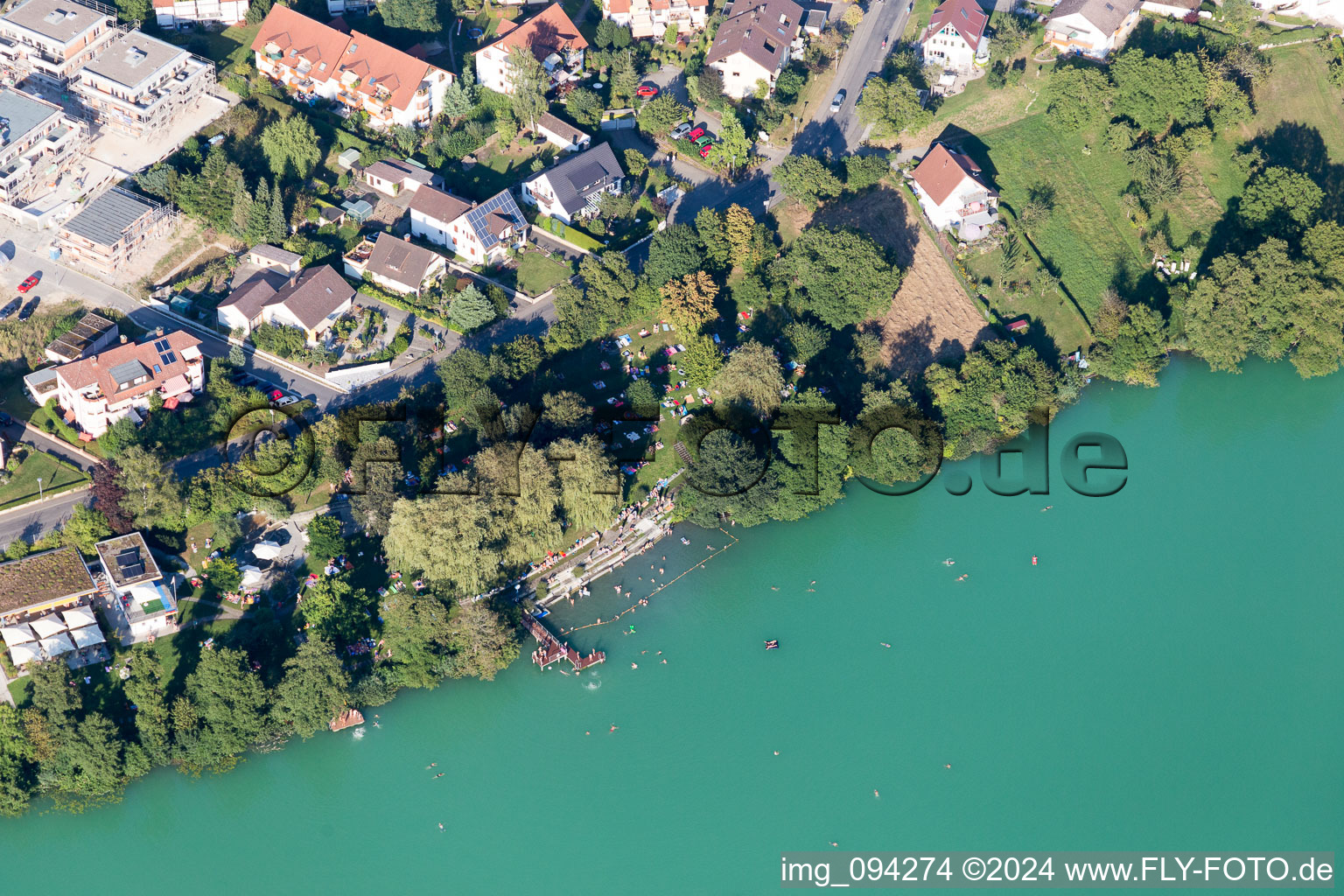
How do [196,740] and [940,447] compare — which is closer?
[196,740]

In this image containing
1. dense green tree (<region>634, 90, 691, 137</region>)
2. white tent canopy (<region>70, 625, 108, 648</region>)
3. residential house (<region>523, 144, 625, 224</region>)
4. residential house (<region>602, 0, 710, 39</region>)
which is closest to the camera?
white tent canopy (<region>70, 625, 108, 648</region>)

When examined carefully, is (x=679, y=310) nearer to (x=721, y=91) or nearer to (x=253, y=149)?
(x=721, y=91)

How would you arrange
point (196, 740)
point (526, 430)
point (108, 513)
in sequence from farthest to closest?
1. point (526, 430)
2. point (108, 513)
3. point (196, 740)

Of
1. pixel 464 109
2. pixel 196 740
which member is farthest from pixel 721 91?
pixel 196 740

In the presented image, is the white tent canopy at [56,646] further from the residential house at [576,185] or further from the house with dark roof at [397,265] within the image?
the residential house at [576,185]

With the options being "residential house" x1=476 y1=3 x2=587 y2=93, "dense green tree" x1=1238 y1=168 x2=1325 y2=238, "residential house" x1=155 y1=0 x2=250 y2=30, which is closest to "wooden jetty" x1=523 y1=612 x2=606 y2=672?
"residential house" x1=476 y1=3 x2=587 y2=93

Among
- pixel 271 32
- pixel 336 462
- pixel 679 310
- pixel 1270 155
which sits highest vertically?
pixel 1270 155

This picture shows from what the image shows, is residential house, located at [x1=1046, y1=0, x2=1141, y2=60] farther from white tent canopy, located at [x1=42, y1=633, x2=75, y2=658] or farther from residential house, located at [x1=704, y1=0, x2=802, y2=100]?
white tent canopy, located at [x1=42, y1=633, x2=75, y2=658]
